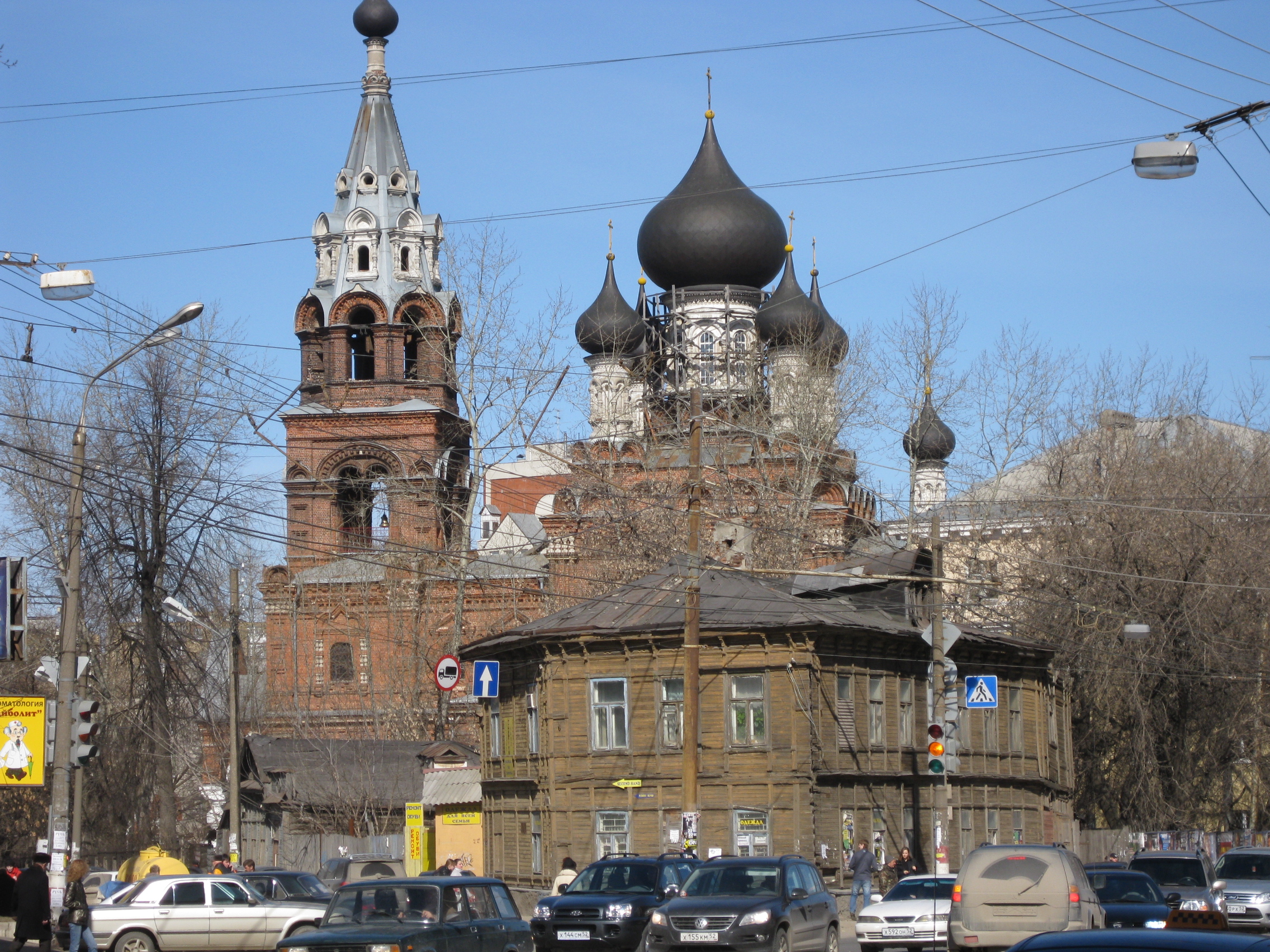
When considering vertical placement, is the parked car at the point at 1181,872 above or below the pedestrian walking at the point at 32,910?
below

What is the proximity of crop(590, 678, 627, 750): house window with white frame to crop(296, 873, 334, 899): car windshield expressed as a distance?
1200 centimetres

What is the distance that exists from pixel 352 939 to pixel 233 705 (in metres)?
19.9

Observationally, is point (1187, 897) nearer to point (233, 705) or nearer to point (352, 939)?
point (352, 939)

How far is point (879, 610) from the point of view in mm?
37094

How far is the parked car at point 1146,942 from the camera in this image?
7016 millimetres

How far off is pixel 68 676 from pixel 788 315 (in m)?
47.4

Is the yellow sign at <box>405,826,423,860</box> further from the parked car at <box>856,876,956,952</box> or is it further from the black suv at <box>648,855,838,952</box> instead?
the black suv at <box>648,855,838,952</box>

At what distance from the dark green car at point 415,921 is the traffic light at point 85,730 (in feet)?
23.0

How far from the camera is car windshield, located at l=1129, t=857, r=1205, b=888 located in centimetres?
2394

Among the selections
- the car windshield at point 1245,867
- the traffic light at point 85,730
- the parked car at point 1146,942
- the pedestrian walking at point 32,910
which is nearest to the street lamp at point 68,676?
the traffic light at point 85,730

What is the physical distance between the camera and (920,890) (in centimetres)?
2303

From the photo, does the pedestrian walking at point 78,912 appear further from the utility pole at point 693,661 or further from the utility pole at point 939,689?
the utility pole at point 939,689

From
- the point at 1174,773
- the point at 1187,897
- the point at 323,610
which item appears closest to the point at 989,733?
the point at 1174,773

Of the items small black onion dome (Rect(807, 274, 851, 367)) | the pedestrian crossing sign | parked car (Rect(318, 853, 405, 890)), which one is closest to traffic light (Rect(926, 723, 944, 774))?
the pedestrian crossing sign
